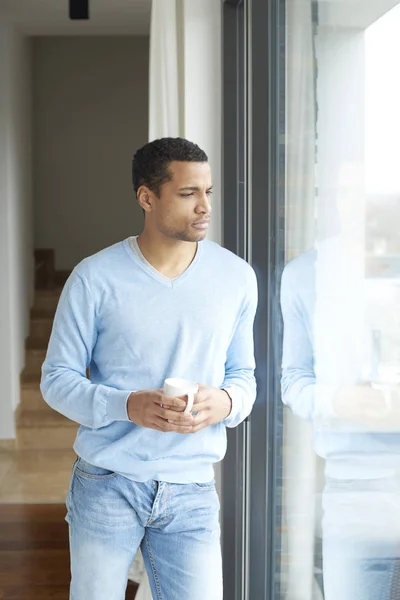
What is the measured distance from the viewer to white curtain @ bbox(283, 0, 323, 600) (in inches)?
64.7

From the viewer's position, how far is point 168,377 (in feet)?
5.83

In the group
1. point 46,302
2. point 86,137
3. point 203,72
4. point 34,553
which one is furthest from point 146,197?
point 86,137

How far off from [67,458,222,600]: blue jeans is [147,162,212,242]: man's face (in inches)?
20.1

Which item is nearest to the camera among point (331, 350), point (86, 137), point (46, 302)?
point (331, 350)

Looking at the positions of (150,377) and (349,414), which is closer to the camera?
(349,414)

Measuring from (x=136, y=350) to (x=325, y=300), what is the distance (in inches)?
17.6

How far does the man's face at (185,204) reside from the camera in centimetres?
175

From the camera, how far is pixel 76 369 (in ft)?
5.82

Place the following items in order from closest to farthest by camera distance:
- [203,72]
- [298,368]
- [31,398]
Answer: [298,368] → [203,72] → [31,398]

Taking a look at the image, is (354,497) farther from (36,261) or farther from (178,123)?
(36,261)

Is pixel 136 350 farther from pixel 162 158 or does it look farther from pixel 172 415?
pixel 162 158

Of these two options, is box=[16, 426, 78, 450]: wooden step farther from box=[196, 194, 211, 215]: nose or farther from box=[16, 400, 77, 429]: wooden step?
box=[196, 194, 211, 215]: nose

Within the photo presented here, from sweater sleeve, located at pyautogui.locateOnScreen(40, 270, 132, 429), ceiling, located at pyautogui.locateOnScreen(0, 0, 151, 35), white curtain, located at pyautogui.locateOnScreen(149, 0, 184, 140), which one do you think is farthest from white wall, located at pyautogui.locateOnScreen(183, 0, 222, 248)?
ceiling, located at pyautogui.locateOnScreen(0, 0, 151, 35)

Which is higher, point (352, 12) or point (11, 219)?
point (352, 12)
